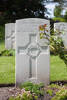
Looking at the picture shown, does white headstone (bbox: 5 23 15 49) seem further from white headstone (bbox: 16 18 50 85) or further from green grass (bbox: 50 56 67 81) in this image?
white headstone (bbox: 16 18 50 85)

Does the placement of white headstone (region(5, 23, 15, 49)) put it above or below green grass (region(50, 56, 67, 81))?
above

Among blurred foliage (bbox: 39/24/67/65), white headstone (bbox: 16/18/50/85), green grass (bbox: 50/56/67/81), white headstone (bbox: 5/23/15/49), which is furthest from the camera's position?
white headstone (bbox: 5/23/15/49)

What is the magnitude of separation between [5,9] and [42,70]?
339 centimetres

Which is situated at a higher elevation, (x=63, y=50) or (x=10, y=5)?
(x=10, y=5)

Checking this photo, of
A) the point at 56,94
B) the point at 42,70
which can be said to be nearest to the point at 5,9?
the point at 56,94

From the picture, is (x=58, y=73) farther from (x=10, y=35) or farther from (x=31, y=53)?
(x=10, y=35)

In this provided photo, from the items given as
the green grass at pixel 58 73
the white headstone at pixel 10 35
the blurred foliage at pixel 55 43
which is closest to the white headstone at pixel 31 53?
the blurred foliage at pixel 55 43

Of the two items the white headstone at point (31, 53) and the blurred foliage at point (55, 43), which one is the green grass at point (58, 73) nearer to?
the white headstone at point (31, 53)

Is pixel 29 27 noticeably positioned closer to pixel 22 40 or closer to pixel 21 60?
pixel 22 40

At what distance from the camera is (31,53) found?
3.94 m

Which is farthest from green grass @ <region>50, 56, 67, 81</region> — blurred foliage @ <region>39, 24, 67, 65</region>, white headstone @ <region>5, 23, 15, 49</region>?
white headstone @ <region>5, 23, 15, 49</region>

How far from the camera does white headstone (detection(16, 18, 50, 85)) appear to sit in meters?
3.87

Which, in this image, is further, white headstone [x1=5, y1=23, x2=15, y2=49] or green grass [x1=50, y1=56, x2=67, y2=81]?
white headstone [x1=5, y1=23, x2=15, y2=49]

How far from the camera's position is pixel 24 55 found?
12.8ft
